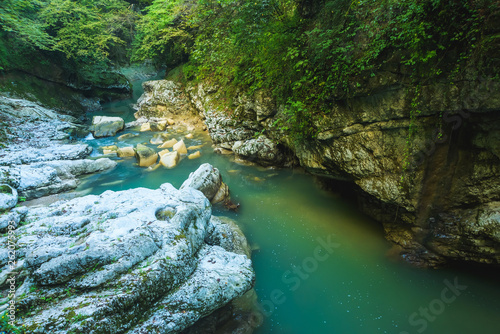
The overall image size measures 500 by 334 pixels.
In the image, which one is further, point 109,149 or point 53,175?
point 109,149

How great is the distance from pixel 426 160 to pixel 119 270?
5732 millimetres

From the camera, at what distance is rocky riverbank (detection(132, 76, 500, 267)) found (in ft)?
13.1

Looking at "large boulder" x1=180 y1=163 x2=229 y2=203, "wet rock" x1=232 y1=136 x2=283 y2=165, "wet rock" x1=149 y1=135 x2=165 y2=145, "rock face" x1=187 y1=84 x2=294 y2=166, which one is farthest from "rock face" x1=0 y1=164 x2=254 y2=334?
"wet rock" x1=149 y1=135 x2=165 y2=145

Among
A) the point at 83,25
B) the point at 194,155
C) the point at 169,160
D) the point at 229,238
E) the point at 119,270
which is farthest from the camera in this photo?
the point at 83,25

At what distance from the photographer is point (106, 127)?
13648 millimetres

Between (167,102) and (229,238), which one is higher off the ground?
(167,102)

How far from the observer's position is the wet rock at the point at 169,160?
1006 cm

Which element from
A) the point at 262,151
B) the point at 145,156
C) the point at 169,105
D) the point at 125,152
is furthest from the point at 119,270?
the point at 169,105

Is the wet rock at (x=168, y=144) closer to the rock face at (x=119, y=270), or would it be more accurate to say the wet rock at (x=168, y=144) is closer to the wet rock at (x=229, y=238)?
the wet rock at (x=229, y=238)

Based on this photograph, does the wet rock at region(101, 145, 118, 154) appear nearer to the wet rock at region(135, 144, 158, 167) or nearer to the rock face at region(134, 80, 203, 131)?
the wet rock at region(135, 144, 158, 167)

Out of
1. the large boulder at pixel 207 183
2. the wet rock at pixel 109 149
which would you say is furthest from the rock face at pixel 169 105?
the large boulder at pixel 207 183

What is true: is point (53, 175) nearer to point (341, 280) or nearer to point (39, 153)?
point (39, 153)

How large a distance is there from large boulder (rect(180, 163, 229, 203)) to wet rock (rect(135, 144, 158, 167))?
3.48m

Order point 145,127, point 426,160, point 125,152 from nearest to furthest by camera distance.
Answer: point 426,160 < point 125,152 < point 145,127
